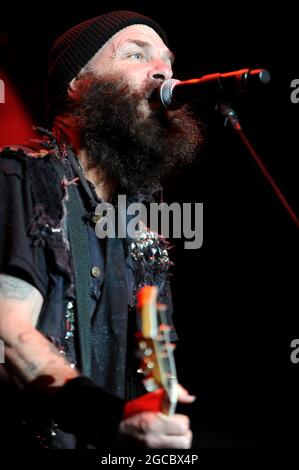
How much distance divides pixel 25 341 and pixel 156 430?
479 mm

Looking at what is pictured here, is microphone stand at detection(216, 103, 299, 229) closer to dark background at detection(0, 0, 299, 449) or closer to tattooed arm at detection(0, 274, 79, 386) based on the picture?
tattooed arm at detection(0, 274, 79, 386)

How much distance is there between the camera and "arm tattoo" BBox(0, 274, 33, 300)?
1601 millimetres

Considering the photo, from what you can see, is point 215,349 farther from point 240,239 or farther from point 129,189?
point 129,189

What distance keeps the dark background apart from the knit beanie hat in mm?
1063

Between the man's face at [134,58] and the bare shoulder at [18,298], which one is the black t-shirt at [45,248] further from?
the man's face at [134,58]

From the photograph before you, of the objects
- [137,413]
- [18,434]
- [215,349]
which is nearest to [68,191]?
[18,434]

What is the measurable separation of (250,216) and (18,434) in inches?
97.3

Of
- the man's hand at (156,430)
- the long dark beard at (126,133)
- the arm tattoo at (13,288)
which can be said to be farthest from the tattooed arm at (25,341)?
the long dark beard at (126,133)

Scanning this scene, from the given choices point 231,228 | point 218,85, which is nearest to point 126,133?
point 218,85

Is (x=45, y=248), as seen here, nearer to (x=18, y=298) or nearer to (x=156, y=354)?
(x=18, y=298)

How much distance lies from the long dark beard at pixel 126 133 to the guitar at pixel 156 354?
4.32ft

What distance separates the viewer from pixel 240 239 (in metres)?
3.85

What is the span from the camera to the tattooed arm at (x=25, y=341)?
142cm
